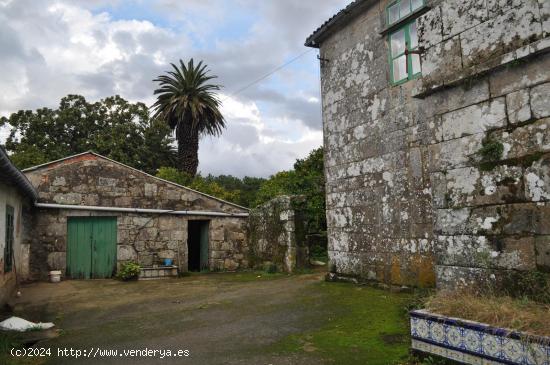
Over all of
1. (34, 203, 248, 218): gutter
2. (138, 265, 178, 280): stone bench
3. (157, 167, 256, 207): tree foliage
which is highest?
(157, 167, 256, 207): tree foliage

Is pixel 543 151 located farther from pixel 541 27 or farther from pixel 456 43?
pixel 456 43

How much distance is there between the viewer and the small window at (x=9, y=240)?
7.49 metres

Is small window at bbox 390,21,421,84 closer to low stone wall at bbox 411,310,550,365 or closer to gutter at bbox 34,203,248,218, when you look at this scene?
low stone wall at bbox 411,310,550,365

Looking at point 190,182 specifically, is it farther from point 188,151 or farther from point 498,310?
point 498,310

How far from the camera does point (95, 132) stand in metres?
24.5

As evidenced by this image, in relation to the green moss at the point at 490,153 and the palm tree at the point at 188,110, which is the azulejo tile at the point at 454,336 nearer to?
the green moss at the point at 490,153

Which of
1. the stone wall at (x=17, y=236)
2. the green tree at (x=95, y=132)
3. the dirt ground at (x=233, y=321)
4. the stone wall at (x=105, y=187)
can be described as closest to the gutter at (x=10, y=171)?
the stone wall at (x=17, y=236)

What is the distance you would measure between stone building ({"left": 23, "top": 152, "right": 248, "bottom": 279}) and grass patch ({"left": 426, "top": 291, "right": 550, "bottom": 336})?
9.79 m

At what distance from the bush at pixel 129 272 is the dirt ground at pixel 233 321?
1.80 meters

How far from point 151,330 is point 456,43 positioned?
4450 millimetres

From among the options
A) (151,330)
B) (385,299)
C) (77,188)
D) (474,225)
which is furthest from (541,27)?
(77,188)

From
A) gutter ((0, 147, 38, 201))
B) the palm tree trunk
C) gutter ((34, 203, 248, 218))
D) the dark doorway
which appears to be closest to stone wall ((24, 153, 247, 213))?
gutter ((34, 203, 248, 218))

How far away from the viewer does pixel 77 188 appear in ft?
36.5

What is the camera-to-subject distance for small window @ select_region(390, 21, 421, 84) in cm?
659
